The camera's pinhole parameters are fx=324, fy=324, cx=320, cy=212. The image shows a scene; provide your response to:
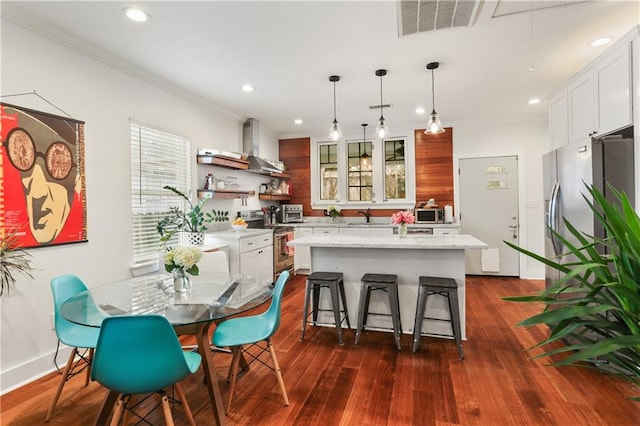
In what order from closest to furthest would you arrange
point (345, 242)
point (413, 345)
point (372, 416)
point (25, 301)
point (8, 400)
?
point (372, 416), point (8, 400), point (25, 301), point (413, 345), point (345, 242)

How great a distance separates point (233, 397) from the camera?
221cm

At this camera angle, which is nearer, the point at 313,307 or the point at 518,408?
Result: the point at 518,408

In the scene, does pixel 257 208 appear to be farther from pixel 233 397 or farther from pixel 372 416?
pixel 372 416

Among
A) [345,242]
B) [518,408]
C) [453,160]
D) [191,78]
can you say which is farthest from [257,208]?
[518,408]

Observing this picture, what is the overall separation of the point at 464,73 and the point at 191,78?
2951 mm

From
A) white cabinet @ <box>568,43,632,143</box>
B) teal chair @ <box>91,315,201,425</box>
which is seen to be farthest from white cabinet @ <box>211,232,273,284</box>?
white cabinet @ <box>568,43,632,143</box>

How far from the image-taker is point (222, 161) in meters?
4.33

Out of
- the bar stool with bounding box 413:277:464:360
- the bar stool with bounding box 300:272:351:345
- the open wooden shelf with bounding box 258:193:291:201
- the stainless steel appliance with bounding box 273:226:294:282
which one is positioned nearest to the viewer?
the bar stool with bounding box 413:277:464:360

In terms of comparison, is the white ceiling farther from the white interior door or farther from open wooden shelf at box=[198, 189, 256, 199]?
the white interior door

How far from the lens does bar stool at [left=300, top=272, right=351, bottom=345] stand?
9.85 feet

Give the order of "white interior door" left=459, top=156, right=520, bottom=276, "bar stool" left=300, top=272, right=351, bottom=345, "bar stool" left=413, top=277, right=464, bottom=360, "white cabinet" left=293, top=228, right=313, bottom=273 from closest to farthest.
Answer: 1. "bar stool" left=413, top=277, right=464, bottom=360
2. "bar stool" left=300, top=272, right=351, bottom=345
3. "white interior door" left=459, top=156, right=520, bottom=276
4. "white cabinet" left=293, top=228, right=313, bottom=273

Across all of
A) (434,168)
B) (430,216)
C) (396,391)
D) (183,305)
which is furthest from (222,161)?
(434,168)

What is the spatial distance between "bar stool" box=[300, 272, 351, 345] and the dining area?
0.67 meters

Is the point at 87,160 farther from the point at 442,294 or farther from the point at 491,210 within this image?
the point at 491,210
